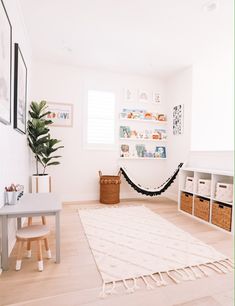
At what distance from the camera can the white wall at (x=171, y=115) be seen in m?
3.73

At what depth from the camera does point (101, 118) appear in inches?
158

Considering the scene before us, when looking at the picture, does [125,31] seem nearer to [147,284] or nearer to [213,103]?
[213,103]

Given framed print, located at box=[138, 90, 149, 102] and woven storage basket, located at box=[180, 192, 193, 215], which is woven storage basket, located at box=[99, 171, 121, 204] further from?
framed print, located at box=[138, 90, 149, 102]

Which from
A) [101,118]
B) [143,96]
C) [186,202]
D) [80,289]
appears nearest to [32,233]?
[80,289]

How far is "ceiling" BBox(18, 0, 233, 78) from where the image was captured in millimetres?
2213

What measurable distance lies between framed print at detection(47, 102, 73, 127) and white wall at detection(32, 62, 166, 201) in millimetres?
77

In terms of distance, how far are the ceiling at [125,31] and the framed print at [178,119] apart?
783 mm

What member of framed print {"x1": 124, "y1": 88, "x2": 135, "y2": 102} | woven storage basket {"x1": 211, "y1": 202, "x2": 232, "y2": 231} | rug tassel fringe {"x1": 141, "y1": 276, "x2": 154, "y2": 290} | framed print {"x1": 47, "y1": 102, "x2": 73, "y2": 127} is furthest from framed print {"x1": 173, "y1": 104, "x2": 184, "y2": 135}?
rug tassel fringe {"x1": 141, "y1": 276, "x2": 154, "y2": 290}

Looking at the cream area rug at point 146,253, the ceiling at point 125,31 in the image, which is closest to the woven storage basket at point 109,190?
the cream area rug at point 146,253

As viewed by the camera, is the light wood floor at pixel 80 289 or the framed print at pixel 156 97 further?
the framed print at pixel 156 97

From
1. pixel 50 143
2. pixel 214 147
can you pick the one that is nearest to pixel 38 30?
pixel 50 143

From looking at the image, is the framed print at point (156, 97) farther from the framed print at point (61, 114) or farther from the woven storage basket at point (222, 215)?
the woven storage basket at point (222, 215)

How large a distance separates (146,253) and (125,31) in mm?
2672

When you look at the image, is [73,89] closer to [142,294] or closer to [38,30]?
[38,30]
